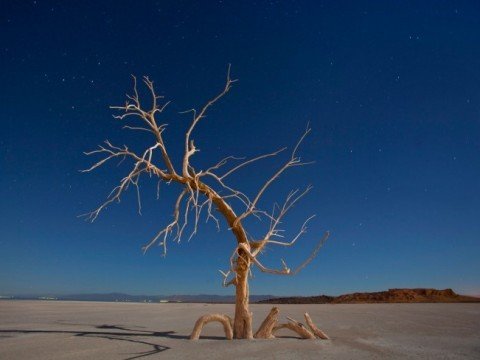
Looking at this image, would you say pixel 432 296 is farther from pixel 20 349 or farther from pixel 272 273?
pixel 20 349

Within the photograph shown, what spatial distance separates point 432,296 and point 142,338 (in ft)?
68.9

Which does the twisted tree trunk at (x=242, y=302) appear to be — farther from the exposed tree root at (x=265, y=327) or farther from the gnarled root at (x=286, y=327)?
the gnarled root at (x=286, y=327)

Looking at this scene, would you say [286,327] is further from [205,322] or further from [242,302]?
[205,322]

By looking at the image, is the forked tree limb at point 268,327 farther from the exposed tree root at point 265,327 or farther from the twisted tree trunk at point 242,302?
the twisted tree trunk at point 242,302

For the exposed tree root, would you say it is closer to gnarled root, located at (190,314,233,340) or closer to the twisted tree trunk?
gnarled root, located at (190,314,233,340)

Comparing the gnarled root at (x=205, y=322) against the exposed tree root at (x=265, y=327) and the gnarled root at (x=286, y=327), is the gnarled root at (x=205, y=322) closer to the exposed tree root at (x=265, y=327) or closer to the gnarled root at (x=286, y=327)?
the exposed tree root at (x=265, y=327)

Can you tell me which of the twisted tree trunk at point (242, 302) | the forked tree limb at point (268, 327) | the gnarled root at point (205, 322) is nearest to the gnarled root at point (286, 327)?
the forked tree limb at point (268, 327)

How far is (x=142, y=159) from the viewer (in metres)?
7.51

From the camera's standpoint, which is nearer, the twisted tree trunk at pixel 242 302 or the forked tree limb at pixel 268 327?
the twisted tree trunk at pixel 242 302

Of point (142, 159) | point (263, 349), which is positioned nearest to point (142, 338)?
point (263, 349)

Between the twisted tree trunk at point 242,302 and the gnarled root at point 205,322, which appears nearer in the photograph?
the twisted tree trunk at point 242,302

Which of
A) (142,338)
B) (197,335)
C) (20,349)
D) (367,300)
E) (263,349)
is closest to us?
(263,349)

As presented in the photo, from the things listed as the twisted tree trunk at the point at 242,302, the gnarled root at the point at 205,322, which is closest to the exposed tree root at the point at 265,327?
the gnarled root at the point at 205,322

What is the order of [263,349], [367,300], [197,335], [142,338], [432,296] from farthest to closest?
[367,300]
[432,296]
[142,338]
[197,335]
[263,349]
